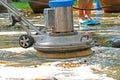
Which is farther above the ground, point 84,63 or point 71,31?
point 71,31

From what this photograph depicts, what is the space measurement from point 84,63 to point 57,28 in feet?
2.42

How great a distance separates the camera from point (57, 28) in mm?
5789

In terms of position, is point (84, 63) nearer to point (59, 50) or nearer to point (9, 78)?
point (59, 50)

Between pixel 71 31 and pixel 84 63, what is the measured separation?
25.5 inches

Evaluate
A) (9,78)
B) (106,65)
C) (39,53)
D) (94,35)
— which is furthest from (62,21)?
(94,35)

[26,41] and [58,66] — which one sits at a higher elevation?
[26,41]

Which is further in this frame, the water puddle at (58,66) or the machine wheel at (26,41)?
the machine wheel at (26,41)

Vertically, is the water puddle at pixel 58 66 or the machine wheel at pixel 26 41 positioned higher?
the machine wheel at pixel 26 41

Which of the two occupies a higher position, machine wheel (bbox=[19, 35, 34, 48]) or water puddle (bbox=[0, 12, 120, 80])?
machine wheel (bbox=[19, 35, 34, 48])

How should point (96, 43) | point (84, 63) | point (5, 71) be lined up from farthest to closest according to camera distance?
point (96, 43)
point (84, 63)
point (5, 71)

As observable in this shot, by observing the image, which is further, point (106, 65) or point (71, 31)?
point (71, 31)

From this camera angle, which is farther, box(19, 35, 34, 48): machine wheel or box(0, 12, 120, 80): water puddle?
box(19, 35, 34, 48): machine wheel

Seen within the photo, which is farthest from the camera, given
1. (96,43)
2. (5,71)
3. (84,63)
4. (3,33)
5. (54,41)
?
(3,33)

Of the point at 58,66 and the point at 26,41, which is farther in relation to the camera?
the point at 26,41
